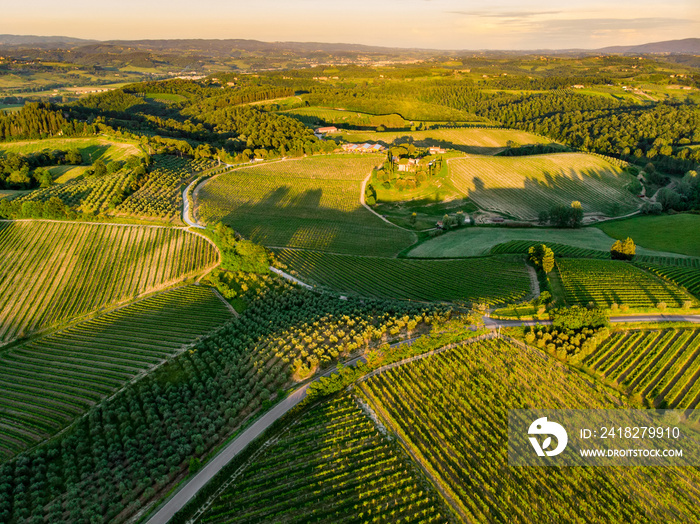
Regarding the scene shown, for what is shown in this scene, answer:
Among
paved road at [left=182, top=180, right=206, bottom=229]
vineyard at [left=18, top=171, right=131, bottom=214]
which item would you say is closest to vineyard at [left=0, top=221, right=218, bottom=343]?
paved road at [left=182, top=180, right=206, bottom=229]

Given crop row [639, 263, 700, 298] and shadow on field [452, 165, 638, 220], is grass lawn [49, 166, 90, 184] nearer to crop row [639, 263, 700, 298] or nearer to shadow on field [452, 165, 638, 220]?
shadow on field [452, 165, 638, 220]

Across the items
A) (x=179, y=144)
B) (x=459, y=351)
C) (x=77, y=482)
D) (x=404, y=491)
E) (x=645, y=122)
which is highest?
(x=645, y=122)

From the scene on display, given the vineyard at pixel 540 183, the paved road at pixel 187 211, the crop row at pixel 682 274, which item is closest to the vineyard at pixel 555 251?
the crop row at pixel 682 274

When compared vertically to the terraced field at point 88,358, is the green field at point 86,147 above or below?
above

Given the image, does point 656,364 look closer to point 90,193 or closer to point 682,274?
point 682,274

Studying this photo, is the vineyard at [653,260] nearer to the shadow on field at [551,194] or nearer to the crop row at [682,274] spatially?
the crop row at [682,274]

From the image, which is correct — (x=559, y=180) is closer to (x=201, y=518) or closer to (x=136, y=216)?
(x=136, y=216)

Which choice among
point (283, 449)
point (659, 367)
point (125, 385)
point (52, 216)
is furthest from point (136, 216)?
point (659, 367)
